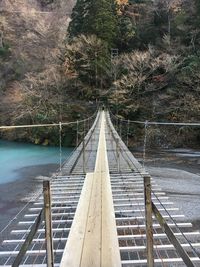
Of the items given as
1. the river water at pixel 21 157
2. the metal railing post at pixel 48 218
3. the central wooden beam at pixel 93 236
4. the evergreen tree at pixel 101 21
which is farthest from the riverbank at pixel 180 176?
the evergreen tree at pixel 101 21

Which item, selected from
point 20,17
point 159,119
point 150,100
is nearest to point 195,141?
point 159,119

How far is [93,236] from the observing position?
2.12 meters

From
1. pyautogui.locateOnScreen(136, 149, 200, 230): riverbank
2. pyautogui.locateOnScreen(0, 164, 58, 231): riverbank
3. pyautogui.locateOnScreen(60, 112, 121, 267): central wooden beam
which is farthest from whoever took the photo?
pyautogui.locateOnScreen(0, 164, 58, 231): riverbank

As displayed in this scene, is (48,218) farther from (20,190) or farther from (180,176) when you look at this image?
(180,176)

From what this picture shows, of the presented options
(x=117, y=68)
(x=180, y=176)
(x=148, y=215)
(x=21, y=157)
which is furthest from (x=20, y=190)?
(x=117, y=68)

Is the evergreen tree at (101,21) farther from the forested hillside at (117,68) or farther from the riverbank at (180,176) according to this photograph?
the riverbank at (180,176)

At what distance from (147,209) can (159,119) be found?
1194 centimetres

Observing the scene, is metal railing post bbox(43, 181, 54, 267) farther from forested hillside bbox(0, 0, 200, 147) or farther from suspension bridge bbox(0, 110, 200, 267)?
forested hillside bbox(0, 0, 200, 147)

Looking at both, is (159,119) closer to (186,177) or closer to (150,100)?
(150,100)

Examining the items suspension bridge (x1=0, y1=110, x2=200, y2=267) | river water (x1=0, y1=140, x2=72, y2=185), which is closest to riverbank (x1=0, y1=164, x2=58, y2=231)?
river water (x1=0, y1=140, x2=72, y2=185)

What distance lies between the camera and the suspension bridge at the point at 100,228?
5.08 ft

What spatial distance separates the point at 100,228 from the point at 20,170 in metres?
7.33

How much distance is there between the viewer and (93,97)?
1530 centimetres

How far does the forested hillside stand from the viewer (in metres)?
13.5
